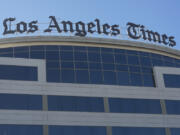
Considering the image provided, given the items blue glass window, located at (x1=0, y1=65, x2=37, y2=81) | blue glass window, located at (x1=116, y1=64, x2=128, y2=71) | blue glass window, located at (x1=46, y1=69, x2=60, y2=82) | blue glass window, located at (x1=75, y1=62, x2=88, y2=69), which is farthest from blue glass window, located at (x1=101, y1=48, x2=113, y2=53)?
blue glass window, located at (x1=0, y1=65, x2=37, y2=81)

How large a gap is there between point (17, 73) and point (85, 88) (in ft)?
32.8

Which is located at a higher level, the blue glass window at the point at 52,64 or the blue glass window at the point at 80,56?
the blue glass window at the point at 80,56

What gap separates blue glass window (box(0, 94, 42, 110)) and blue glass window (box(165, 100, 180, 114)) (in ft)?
64.1

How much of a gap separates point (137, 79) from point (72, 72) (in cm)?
1050

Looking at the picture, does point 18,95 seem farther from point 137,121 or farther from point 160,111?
point 160,111

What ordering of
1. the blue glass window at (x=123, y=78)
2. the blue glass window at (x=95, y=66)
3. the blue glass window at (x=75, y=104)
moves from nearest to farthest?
1. the blue glass window at (x=75, y=104)
2. the blue glass window at (x=123, y=78)
3. the blue glass window at (x=95, y=66)

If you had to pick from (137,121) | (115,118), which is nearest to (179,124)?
(137,121)

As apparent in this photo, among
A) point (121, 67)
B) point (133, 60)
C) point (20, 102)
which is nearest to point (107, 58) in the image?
point (121, 67)

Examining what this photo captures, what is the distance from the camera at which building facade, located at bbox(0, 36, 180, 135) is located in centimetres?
4922

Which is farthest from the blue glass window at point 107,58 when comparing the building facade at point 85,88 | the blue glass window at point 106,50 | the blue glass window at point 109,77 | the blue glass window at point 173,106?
the blue glass window at point 173,106

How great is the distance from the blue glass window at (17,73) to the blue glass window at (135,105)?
12.0 meters

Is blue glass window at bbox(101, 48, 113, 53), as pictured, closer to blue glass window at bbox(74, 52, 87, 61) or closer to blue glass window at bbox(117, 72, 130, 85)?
blue glass window at bbox(74, 52, 87, 61)

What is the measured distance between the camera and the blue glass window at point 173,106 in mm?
54938

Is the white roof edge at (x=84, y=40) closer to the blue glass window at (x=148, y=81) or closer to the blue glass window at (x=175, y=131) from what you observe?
the blue glass window at (x=148, y=81)
